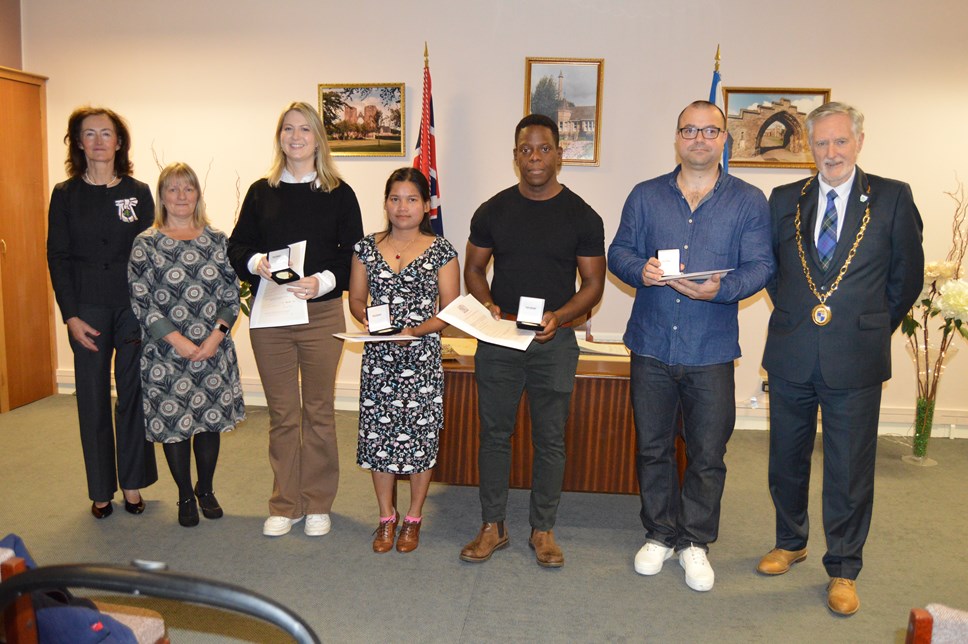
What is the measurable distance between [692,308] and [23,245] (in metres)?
4.75

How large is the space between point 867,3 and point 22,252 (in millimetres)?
5921

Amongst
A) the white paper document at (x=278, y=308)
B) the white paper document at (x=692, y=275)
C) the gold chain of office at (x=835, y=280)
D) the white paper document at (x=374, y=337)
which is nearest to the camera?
the white paper document at (x=692, y=275)

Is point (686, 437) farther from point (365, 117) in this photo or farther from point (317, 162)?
point (365, 117)

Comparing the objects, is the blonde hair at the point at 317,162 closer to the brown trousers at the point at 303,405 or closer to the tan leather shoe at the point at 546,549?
the brown trousers at the point at 303,405

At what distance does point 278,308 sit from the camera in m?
3.16

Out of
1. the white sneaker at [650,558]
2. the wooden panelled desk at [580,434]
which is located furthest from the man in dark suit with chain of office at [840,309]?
the wooden panelled desk at [580,434]

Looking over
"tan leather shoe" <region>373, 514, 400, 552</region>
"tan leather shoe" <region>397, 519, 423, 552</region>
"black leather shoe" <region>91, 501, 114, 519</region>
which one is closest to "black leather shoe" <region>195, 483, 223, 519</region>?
"black leather shoe" <region>91, 501, 114, 519</region>

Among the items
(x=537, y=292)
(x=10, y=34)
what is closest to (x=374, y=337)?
(x=537, y=292)

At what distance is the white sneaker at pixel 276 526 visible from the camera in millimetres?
3383

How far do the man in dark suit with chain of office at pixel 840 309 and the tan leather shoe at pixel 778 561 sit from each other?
22 centimetres

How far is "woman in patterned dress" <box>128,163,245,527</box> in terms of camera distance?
10.7ft

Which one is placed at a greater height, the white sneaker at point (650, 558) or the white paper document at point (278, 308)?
the white paper document at point (278, 308)

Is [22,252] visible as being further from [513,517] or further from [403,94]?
[513,517]

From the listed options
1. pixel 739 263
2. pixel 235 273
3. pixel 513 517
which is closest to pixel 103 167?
pixel 235 273
